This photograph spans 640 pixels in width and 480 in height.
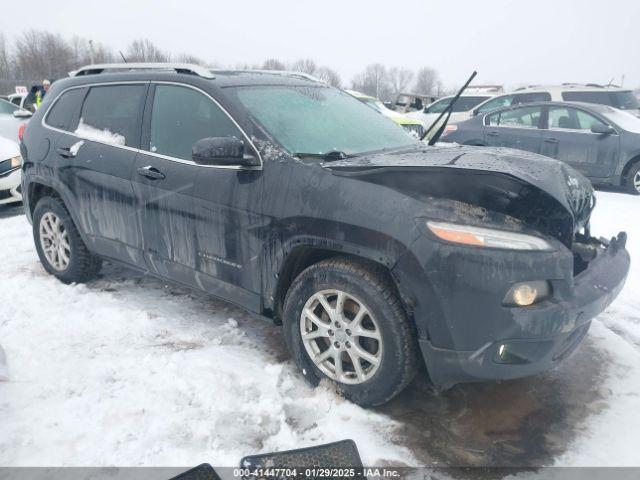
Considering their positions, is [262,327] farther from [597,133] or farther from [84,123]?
[597,133]

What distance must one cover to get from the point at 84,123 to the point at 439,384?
131 inches

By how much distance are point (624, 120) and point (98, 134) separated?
321 inches

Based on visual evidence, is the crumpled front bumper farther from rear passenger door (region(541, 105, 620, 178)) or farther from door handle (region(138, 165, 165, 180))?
rear passenger door (region(541, 105, 620, 178))

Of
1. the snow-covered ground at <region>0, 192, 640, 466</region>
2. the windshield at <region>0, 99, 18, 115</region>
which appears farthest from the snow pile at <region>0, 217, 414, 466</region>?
the windshield at <region>0, 99, 18, 115</region>

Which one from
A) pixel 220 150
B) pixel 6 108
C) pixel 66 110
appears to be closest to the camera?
pixel 220 150

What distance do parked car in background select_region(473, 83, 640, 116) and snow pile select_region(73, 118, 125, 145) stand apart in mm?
8994

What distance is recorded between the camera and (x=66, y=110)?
414cm

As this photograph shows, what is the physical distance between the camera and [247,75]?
→ 352 cm

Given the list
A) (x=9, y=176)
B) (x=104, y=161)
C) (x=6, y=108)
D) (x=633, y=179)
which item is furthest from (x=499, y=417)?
(x=6, y=108)

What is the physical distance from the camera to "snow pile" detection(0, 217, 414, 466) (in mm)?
2400

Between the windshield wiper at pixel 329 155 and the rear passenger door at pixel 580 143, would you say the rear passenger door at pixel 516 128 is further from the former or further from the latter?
the windshield wiper at pixel 329 155

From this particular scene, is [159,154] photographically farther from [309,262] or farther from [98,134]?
[309,262]

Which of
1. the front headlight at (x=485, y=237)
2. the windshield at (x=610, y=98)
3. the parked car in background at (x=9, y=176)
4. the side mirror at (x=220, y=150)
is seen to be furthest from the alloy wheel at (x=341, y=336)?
the windshield at (x=610, y=98)

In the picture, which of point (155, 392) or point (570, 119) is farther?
point (570, 119)
